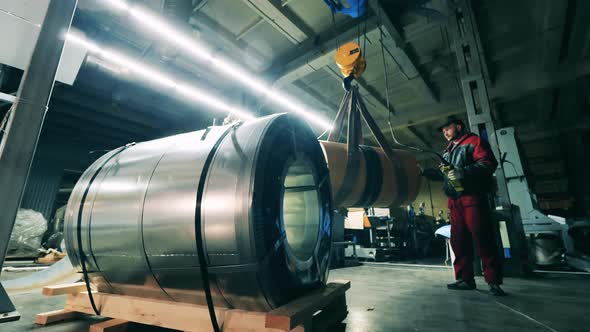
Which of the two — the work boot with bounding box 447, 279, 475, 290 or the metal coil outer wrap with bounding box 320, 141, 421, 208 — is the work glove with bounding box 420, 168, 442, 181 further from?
the work boot with bounding box 447, 279, 475, 290

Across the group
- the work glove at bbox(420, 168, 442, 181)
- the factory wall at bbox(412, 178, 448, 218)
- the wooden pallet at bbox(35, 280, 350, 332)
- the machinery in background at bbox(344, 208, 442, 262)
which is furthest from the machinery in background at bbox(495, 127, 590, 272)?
the factory wall at bbox(412, 178, 448, 218)

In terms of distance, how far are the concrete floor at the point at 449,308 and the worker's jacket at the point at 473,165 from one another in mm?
976

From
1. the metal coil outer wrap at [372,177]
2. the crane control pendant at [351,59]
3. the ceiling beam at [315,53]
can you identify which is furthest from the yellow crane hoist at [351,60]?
the ceiling beam at [315,53]

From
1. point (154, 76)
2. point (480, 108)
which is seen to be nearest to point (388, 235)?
point (480, 108)

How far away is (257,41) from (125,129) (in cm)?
500

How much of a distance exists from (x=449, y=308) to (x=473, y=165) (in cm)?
137

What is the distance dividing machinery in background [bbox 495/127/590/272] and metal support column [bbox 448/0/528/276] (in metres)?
0.58

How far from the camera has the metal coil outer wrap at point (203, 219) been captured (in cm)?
119

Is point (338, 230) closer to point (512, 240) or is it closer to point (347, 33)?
point (512, 240)

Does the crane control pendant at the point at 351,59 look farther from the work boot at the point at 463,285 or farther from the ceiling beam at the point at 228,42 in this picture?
the ceiling beam at the point at 228,42

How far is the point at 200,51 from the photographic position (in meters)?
4.57

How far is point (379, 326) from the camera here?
5.22ft

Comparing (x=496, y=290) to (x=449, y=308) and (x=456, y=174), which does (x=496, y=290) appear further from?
(x=456, y=174)

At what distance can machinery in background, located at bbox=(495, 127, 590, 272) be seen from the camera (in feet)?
13.3
